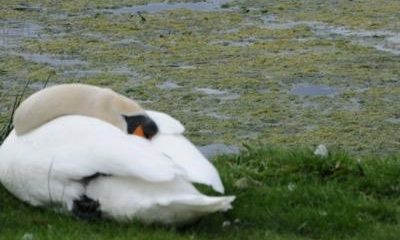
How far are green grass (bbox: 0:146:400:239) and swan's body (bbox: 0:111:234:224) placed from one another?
0.34 ft

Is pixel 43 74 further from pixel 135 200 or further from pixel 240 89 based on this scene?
→ pixel 135 200

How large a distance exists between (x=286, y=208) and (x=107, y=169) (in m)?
1.02

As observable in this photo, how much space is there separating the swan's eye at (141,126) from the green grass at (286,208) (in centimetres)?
54

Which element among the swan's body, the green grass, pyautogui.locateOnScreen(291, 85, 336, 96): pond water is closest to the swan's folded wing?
the swan's body

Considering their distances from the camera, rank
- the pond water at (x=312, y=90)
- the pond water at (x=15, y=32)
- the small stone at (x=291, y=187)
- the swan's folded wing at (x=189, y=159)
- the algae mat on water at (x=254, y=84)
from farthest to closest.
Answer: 1. the pond water at (x=15, y=32)
2. the pond water at (x=312, y=90)
3. the small stone at (x=291, y=187)
4. the algae mat on water at (x=254, y=84)
5. the swan's folded wing at (x=189, y=159)

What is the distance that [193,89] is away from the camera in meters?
10.4

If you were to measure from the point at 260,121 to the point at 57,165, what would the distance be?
448 cm

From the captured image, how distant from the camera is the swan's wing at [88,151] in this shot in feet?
15.9

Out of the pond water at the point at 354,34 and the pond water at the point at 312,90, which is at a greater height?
the pond water at the point at 312,90

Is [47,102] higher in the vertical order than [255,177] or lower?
higher

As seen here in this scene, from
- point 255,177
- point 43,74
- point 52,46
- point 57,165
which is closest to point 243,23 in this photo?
point 52,46

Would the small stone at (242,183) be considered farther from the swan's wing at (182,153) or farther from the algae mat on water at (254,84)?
the swan's wing at (182,153)

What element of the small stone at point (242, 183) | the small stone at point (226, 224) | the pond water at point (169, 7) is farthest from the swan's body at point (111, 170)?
the pond water at point (169, 7)

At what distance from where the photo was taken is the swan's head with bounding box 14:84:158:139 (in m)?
5.53
